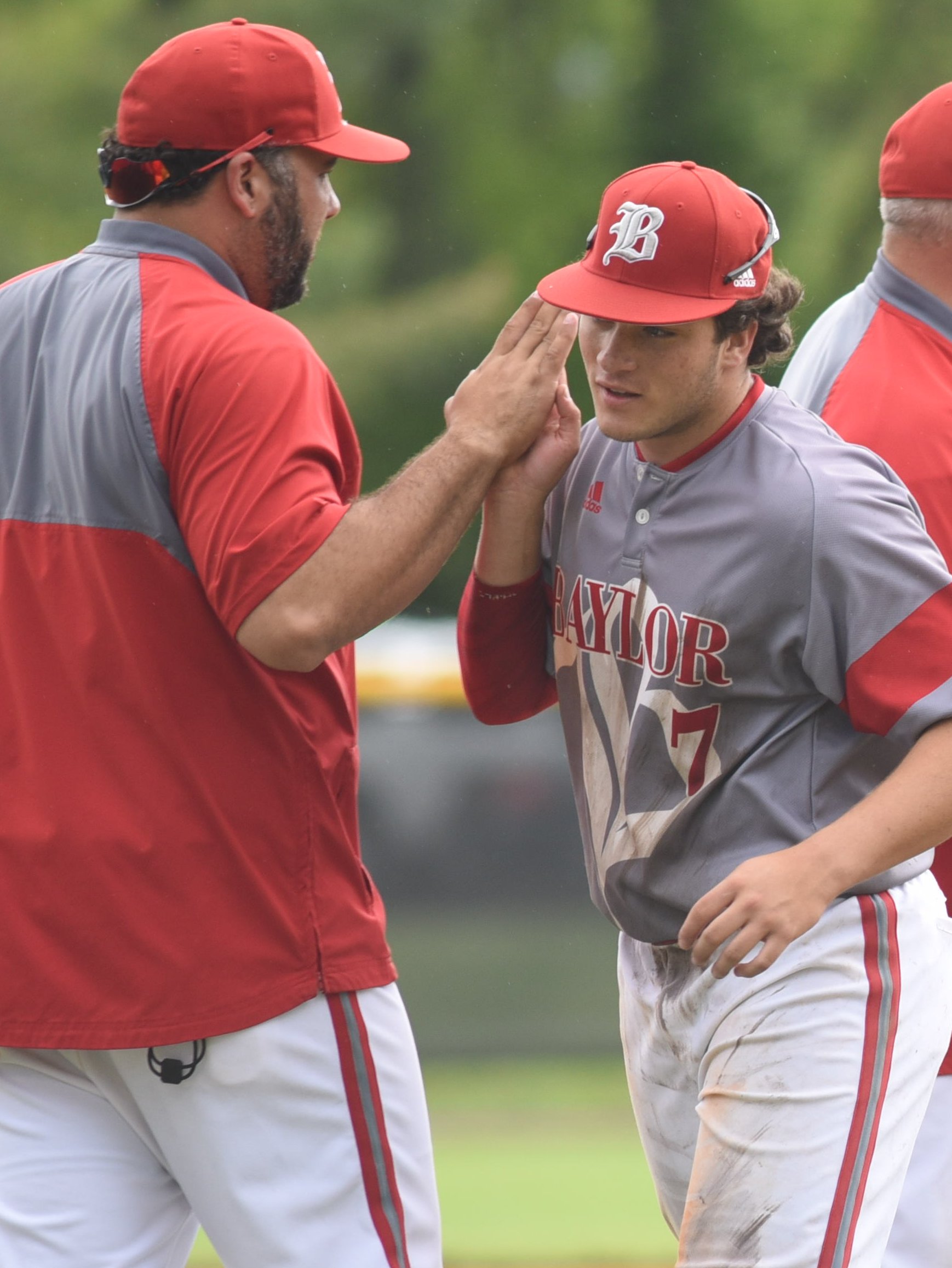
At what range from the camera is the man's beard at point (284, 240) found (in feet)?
9.29

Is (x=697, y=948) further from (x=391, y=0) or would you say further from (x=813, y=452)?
(x=391, y=0)

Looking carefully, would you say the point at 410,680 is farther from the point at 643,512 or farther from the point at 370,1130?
the point at 370,1130

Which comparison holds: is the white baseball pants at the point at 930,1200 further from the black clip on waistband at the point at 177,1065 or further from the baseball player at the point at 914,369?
the black clip on waistband at the point at 177,1065

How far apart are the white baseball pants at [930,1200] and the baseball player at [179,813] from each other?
0.95 meters

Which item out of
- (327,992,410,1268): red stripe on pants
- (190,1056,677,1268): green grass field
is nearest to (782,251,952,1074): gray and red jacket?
(327,992,410,1268): red stripe on pants

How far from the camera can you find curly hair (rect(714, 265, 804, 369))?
2.79 m

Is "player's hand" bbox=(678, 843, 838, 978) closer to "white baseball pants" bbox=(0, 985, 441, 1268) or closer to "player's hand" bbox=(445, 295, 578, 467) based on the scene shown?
"white baseball pants" bbox=(0, 985, 441, 1268)

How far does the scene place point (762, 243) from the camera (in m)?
2.86

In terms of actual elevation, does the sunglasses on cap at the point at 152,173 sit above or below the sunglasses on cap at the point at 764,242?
above

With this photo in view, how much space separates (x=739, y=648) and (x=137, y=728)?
0.87 metres

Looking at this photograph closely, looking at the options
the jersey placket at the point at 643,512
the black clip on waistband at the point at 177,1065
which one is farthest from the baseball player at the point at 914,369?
the black clip on waistband at the point at 177,1065

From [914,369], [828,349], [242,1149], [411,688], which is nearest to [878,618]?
[914,369]

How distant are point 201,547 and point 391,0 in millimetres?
15023

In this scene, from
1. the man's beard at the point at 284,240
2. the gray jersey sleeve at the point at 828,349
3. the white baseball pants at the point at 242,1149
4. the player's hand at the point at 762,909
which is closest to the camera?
the player's hand at the point at 762,909
